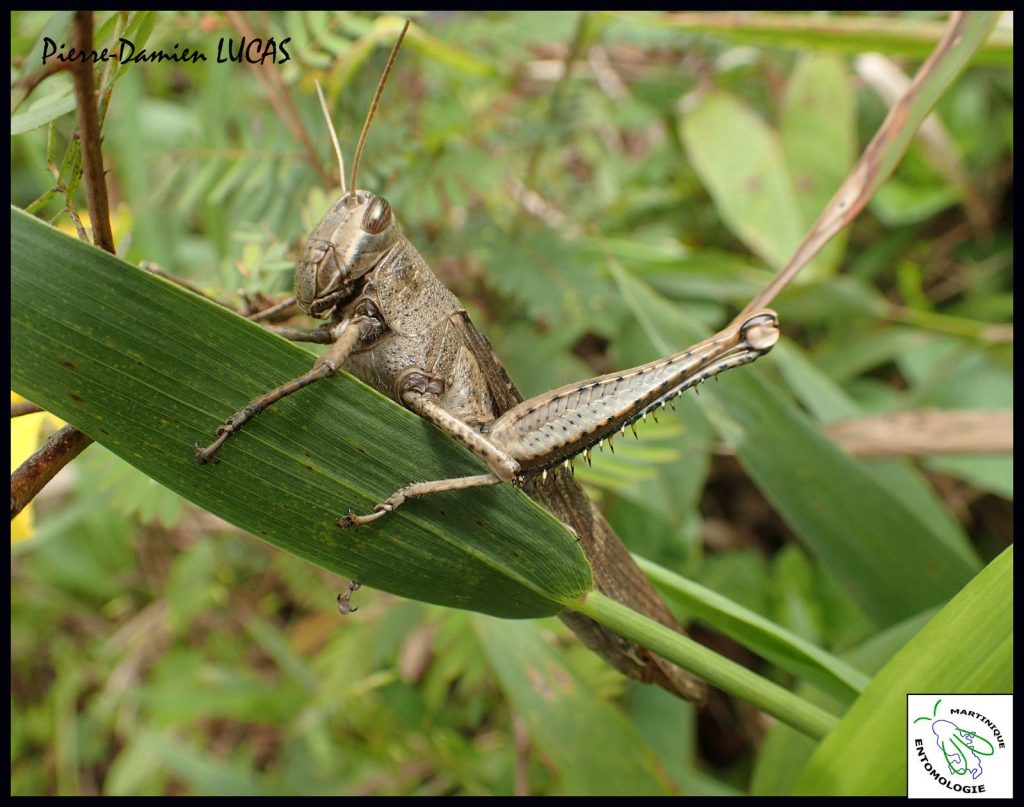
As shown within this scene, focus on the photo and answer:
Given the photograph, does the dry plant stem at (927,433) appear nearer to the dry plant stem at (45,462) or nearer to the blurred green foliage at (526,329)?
the blurred green foliage at (526,329)

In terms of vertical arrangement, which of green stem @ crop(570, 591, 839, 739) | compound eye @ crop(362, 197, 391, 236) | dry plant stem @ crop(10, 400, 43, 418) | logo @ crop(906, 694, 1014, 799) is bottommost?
logo @ crop(906, 694, 1014, 799)

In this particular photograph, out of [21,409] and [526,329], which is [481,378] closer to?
[21,409]

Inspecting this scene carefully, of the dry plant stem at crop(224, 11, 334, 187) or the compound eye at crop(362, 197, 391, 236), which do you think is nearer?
the compound eye at crop(362, 197, 391, 236)

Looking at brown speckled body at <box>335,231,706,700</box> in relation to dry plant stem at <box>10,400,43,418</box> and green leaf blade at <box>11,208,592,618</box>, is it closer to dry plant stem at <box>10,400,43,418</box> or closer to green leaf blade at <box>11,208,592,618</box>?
green leaf blade at <box>11,208,592,618</box>

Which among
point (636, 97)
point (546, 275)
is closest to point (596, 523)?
point (546, 275)

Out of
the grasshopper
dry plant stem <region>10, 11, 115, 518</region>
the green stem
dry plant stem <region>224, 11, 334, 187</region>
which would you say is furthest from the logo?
dry plant stem <region>224, 11, 334, 187</region>

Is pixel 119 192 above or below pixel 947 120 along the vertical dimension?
below

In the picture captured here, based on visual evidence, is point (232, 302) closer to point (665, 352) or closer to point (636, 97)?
point (665, 352)

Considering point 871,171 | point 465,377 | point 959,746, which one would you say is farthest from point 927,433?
point 465,377
